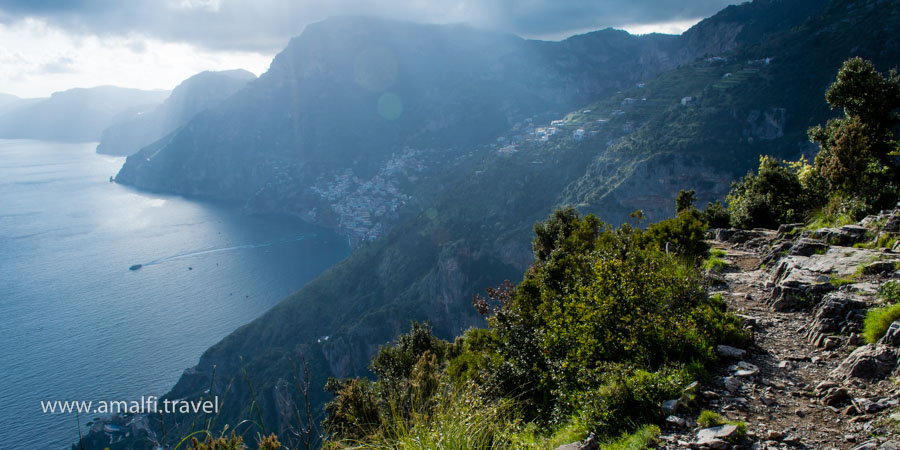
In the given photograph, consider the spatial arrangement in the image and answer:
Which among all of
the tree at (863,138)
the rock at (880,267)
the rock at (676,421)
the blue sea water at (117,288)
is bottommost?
the blue sea water at (117,288)

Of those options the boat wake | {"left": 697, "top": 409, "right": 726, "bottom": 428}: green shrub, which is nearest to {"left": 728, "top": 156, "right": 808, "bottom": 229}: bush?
{"left": 697, "top": 409, "right": 726, "bottom": 428}: green shrub

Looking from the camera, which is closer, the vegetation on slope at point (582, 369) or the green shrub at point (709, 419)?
the green shrub at point (709, 419)

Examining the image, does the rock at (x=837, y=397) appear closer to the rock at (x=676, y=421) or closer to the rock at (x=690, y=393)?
the rock at (x=690, y=393)

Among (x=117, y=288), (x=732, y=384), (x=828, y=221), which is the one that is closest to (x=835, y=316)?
(x=732, y=384)

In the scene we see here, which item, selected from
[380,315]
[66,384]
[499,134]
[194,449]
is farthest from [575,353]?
[499,134]

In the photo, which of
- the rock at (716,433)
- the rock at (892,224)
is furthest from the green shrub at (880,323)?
the rock at (892,224)

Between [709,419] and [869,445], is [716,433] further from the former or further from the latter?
[869,445]
